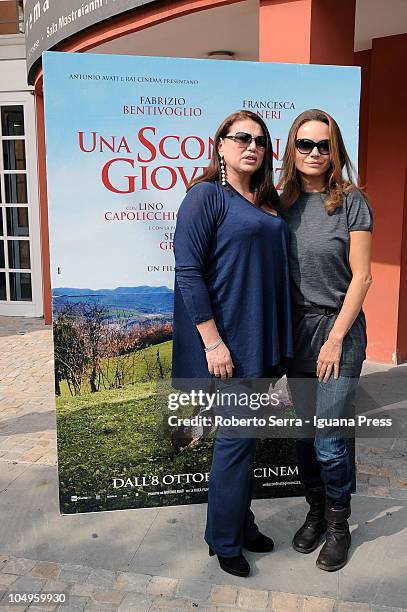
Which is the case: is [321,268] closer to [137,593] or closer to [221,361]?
[221,361]

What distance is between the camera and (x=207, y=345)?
7.55 ft

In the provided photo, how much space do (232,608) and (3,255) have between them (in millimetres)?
7180

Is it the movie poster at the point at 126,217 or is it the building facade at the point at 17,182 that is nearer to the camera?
the movie poster at the point at 126,217

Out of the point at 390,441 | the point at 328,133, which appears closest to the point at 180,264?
the point at 328,133

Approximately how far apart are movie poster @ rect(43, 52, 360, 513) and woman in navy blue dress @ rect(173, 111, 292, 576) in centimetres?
32

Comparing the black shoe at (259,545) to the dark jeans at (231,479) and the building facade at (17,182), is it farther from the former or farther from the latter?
the building facade at (17,182)

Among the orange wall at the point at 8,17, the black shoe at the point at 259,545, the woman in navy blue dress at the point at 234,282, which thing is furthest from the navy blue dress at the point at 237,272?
the orange wall at the point at 8,17

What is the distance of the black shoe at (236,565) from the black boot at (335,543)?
0.32m

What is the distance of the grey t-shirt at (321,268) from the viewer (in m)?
2.32

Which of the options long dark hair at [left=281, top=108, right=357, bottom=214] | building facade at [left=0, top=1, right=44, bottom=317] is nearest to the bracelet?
long dark hair at [left=281, top=108, right=357, bottom=214]

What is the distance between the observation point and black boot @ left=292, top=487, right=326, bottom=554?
266 cm

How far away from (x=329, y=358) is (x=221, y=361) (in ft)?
1.44

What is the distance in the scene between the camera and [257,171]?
2.42m

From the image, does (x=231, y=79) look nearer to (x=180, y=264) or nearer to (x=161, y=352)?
(x=180, y=264)
